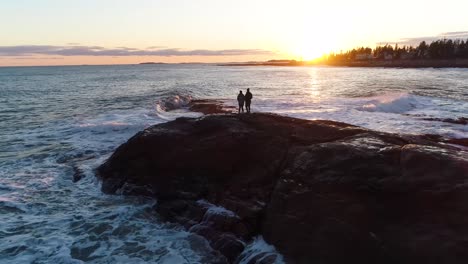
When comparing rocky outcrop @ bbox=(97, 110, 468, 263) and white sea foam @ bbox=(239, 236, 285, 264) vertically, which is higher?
rocky outcrop @ bbox=(97, 110, 468, 263)

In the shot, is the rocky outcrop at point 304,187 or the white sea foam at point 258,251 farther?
the white sea foam at point 258,251

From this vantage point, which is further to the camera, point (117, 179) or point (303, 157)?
point (117, 179)

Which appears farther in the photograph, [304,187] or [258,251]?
[304,187]

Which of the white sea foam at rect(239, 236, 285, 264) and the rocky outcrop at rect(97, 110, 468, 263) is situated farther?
the white sea foam at rect(239, 236, 285, 264)

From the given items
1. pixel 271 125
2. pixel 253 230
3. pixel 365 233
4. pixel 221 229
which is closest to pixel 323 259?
pixel 365 233

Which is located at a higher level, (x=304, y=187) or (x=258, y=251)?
(x=304, y=187)

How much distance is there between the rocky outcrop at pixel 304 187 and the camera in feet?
23.5

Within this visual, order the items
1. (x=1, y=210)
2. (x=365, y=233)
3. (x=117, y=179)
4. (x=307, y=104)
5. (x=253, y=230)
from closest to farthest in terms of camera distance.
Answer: (x=365, y=233), (x=253, y=230), (x=1, y=210), (x=117, y=179), (x=307, y=104)

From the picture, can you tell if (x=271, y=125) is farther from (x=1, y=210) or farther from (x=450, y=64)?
(x=450, y=64)

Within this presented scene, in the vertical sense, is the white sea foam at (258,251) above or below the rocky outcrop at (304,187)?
below

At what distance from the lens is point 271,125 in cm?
1359

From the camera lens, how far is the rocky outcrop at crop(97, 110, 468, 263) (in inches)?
282

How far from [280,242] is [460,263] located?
334 centimetres

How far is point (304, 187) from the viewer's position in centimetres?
900
